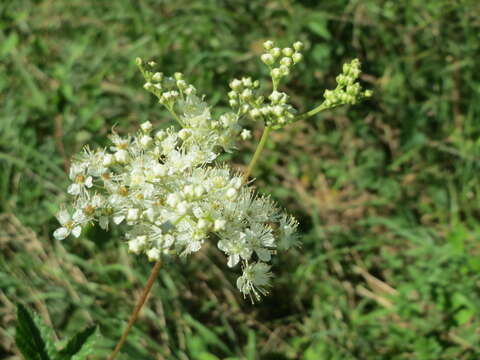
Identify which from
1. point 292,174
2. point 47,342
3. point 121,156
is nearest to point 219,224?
point 121,156

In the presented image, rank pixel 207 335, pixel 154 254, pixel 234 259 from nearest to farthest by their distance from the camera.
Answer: pixel 154 254, pixel 234 259, pixel 207 335

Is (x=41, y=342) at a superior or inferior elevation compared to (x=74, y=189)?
inferior

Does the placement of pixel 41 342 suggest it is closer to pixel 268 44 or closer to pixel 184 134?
pixel 184 134

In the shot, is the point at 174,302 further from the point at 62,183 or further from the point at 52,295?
the point at 62,183

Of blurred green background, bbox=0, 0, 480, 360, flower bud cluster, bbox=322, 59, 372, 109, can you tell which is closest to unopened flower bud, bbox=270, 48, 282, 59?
flower bud cluster, bbox=322, 59, 372, 109

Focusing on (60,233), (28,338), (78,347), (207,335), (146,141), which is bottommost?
(207,335)

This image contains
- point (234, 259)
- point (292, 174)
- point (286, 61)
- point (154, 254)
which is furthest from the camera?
point (292, 174)

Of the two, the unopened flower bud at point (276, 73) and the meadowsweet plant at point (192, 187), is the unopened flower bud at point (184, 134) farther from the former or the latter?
the unopened flower bud at point (276, 73)
